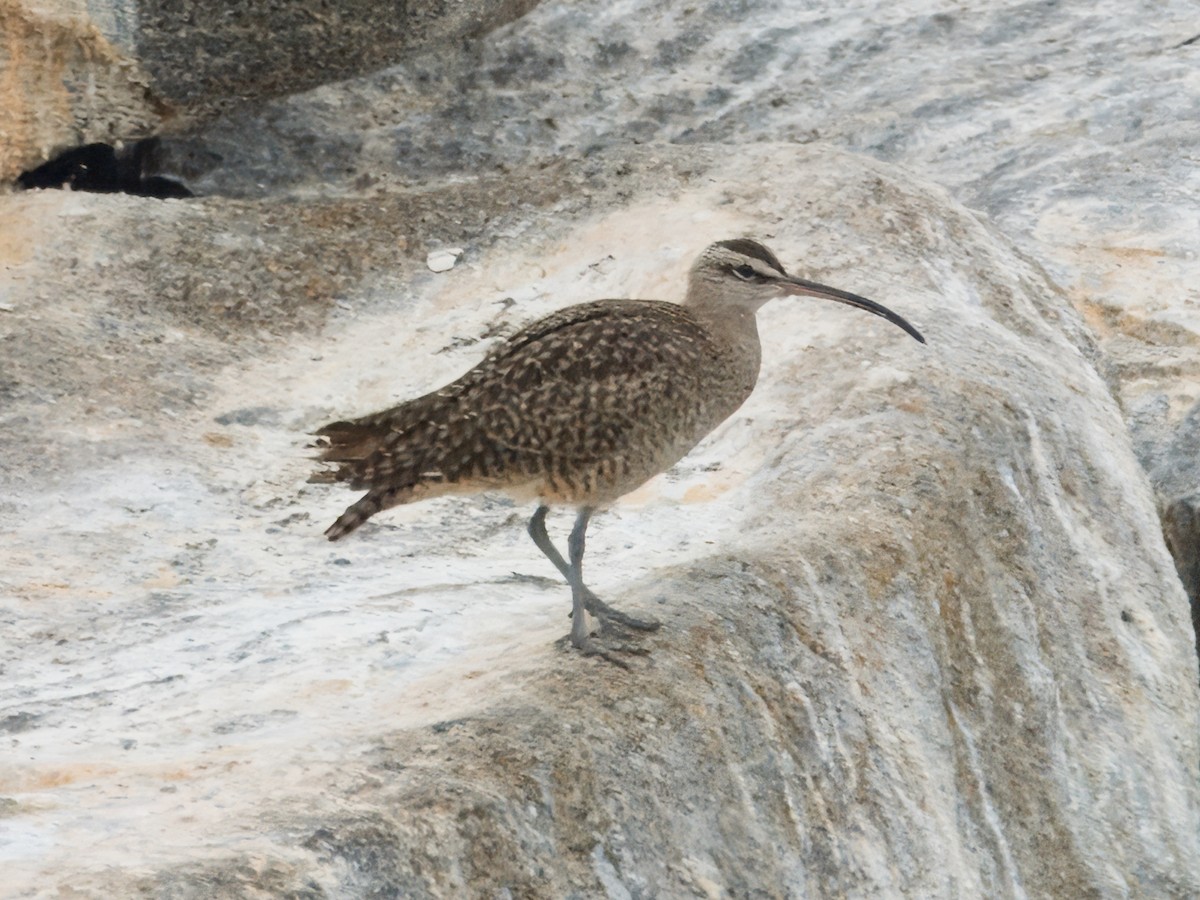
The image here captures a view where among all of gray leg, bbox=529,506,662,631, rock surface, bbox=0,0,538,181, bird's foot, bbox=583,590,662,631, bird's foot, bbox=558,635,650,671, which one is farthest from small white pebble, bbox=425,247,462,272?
bird's foot, bbox=558,635,650,671

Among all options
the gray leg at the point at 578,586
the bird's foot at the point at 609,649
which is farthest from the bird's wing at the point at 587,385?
the bird's foot at the point at 609,649

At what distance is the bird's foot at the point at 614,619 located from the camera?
5902mm

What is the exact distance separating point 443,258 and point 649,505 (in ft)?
9.44

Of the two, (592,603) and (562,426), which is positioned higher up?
(562,426)

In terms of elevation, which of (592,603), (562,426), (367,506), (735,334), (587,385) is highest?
(735,334)

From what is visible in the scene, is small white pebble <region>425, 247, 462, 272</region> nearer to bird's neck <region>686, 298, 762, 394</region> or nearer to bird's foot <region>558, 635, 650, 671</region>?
bird's neck <region>686, 298, 762, 394</region>

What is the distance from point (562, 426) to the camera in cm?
589

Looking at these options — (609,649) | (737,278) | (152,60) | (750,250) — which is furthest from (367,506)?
(152,60)

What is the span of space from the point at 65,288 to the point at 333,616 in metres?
3.44

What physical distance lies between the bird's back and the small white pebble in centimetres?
364

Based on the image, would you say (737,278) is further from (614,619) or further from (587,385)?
(614,619)

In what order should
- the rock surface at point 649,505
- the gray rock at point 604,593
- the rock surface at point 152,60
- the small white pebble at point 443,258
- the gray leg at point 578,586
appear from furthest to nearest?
the small white pebble at point 443,258
the rock surface at point 152,60
the gray leg at point 578,586
the rock surface at point 649,505
the gray rock at point 604,593

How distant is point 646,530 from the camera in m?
7.39

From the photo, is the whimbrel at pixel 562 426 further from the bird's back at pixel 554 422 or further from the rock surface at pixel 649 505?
the rock surface at pixel 649 505
